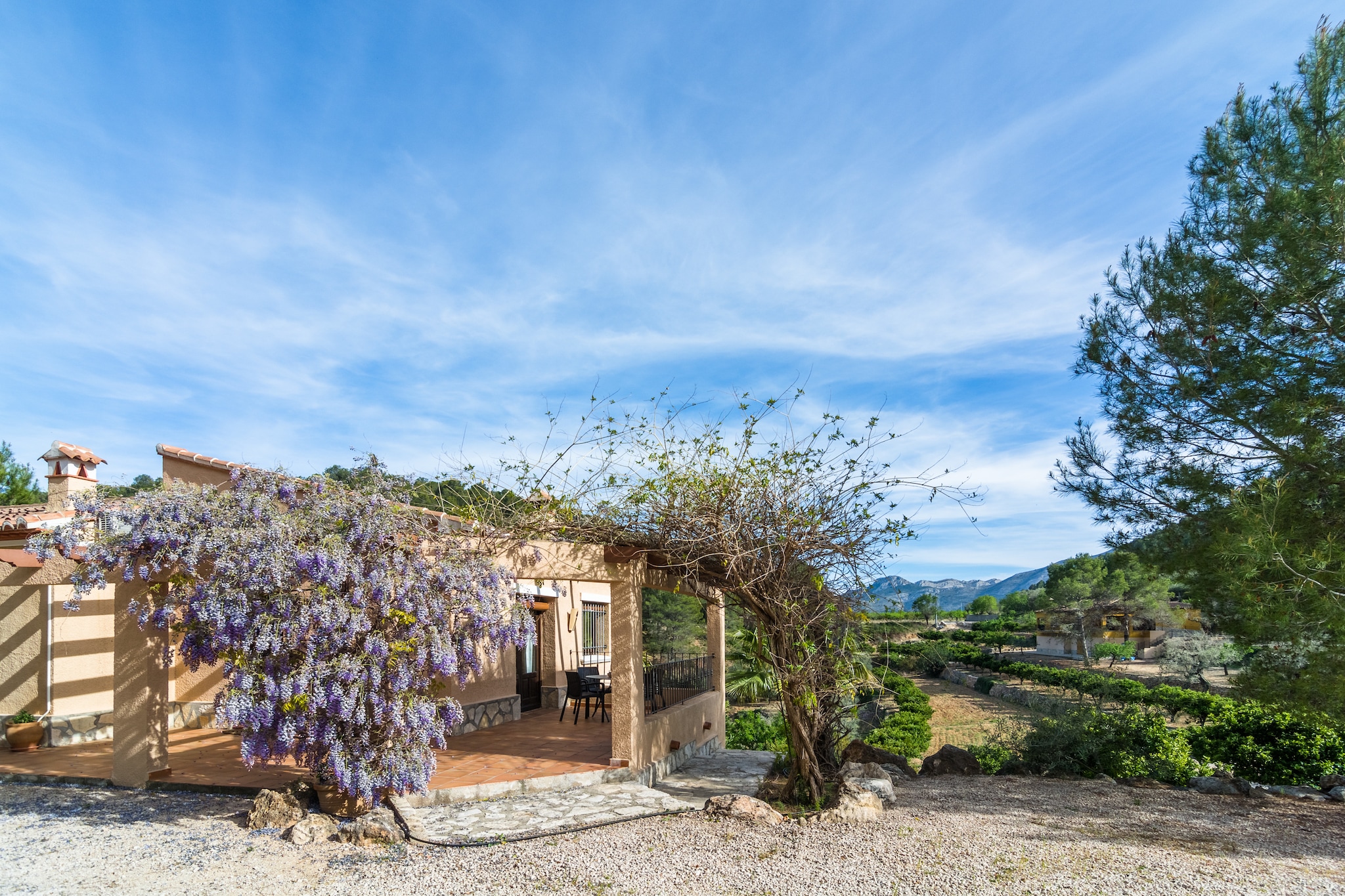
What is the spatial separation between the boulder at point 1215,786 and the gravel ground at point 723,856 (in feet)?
3.80

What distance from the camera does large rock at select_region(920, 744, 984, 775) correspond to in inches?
381

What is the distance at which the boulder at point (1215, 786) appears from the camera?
8.52m

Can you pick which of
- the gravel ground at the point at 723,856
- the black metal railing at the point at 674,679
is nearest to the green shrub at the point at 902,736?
the black metal railing at the point at 674,679

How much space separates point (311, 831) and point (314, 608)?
6.17ft

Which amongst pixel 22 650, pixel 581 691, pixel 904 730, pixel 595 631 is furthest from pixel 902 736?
pixel 22 650

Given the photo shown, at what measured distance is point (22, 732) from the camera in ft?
31.3

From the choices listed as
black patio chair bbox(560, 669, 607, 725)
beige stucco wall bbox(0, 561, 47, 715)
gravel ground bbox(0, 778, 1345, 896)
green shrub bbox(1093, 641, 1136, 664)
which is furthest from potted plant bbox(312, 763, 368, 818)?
green shrub bbox(1093, 641, 1136, 664)

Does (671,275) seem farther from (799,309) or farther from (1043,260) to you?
(1043,260)

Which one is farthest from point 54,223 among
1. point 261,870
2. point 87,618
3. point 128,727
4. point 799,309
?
point 799,309

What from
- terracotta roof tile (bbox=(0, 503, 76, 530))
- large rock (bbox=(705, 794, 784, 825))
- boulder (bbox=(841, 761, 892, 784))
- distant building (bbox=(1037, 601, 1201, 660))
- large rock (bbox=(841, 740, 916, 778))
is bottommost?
distant building (bbox=(1037, 601, 1201, 660))

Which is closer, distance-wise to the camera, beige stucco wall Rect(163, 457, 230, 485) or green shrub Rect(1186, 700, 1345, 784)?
green shrub Rect(1186, 700, 1345, 784)

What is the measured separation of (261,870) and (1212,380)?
9899 mm

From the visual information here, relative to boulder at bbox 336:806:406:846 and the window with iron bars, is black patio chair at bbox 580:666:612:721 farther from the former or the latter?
boulder at bbox 336:806:406:846

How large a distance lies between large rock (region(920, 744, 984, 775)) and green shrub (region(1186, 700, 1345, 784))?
9.87 feet
